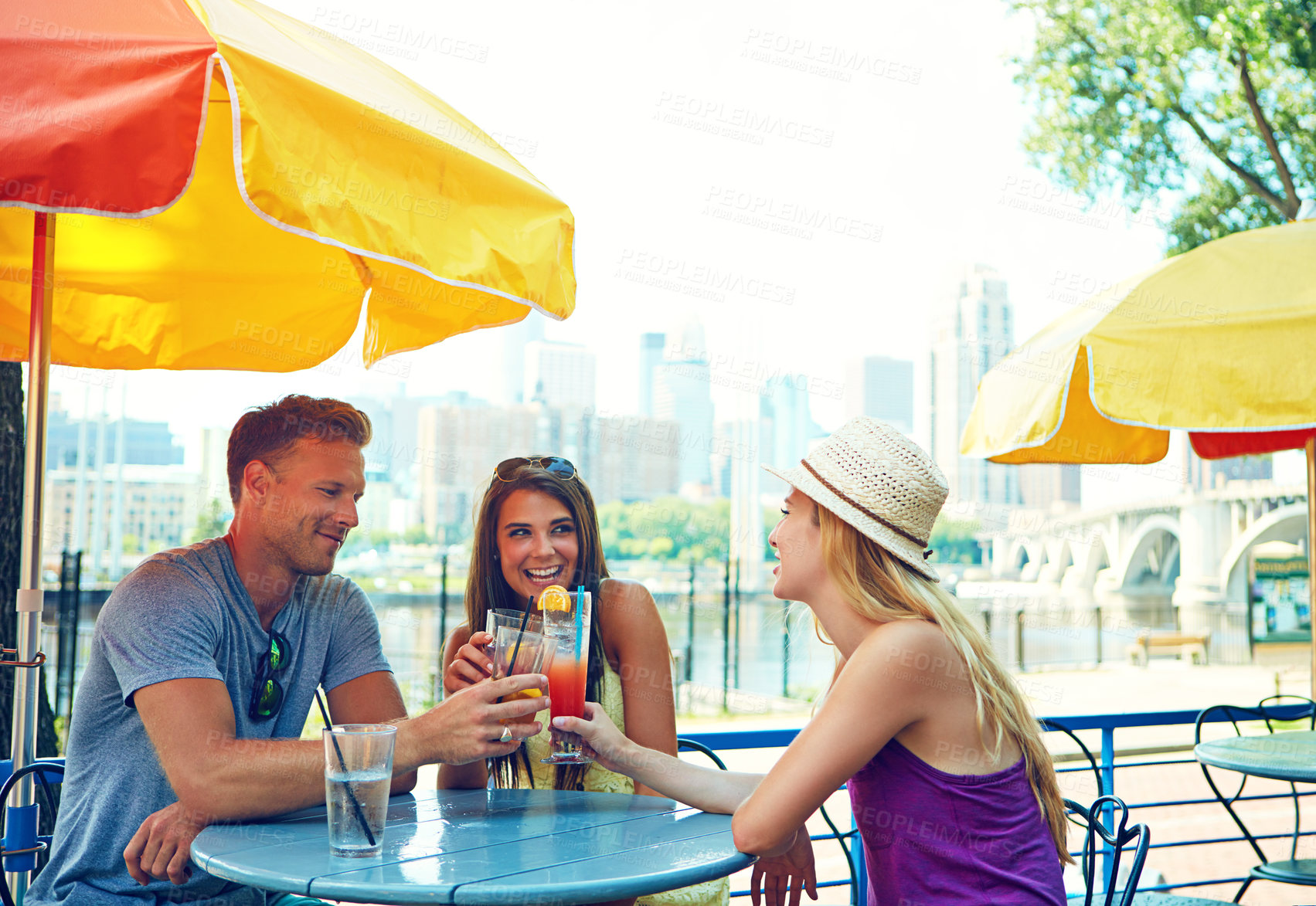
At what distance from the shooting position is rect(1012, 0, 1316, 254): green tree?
8234 mm

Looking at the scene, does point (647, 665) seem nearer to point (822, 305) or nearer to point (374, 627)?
point (374, 627)

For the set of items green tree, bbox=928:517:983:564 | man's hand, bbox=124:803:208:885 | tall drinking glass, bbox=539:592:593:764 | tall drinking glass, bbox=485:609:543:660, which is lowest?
green tree, bbox=928:517:983:564

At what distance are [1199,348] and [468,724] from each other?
87.6 inches

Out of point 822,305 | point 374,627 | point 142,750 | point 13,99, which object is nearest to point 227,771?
point 142,750

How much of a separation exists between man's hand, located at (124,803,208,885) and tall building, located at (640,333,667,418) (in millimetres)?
66007

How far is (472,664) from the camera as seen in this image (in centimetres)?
191

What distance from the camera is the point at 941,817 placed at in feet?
5.52

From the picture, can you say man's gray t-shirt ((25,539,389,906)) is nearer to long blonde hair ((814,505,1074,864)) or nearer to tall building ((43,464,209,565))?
long blonde hair ((814,505,1074,864))

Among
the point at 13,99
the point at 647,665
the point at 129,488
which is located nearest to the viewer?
the point at 13,99

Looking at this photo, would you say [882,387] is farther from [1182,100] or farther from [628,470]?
[1182,100]

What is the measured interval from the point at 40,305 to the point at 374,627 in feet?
2.98

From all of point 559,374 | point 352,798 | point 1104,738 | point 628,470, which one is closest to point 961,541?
point 628,470

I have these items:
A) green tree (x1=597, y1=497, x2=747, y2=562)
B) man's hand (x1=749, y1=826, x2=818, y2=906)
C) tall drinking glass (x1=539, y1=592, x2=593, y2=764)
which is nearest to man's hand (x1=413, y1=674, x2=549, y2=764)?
tall drinking glass (x1=539, y1=592, x2=593, y2=764)

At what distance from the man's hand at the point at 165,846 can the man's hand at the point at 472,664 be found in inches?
18.4
